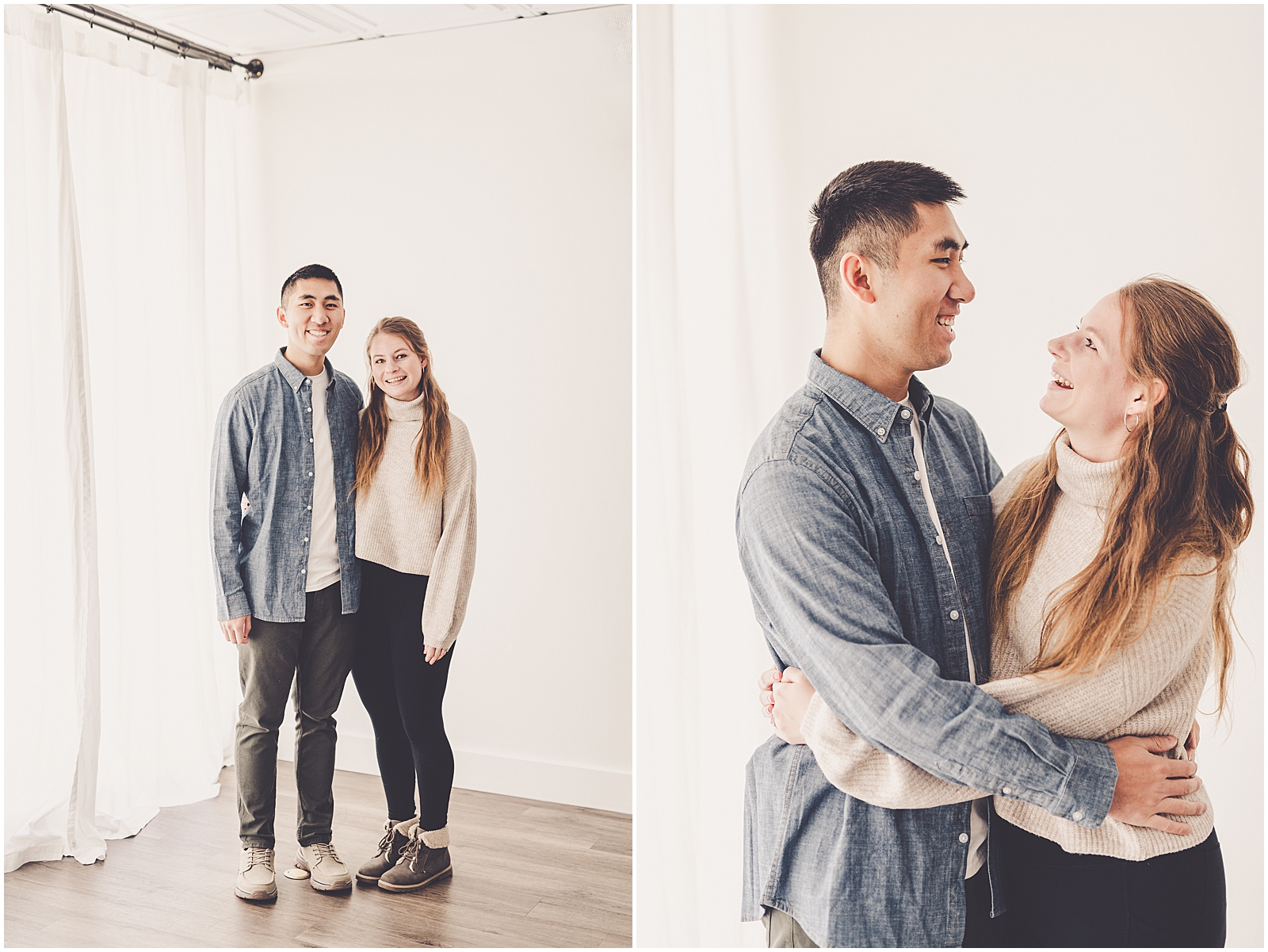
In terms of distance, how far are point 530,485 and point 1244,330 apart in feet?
6.39

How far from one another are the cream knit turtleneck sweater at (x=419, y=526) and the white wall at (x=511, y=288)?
1.83ft

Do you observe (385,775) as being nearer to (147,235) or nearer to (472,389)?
(472,389)

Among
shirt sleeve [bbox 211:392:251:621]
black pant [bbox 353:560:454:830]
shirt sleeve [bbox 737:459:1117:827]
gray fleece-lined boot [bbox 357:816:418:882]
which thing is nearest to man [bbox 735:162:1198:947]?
shirt sleeve [bbox 737:459:1117:827]

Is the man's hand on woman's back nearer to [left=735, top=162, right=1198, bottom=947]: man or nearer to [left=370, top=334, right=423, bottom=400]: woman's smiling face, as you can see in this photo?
[left=735, top=162, right=1198, bottom=947]: man

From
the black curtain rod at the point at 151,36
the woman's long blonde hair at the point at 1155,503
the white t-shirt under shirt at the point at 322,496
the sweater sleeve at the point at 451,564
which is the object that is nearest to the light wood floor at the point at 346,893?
the sweater sleeve at the point at 451,564

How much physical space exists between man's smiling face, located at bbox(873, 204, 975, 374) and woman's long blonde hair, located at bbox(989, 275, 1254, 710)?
0.25 m

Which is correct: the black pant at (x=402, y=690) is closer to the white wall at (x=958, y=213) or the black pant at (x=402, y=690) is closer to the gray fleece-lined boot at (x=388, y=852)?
the gray fleece-lined boot at (x=388, y=852)

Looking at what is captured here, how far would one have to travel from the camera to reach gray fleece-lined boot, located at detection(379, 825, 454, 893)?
7.80ft

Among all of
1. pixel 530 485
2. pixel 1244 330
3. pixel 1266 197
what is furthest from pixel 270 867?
pixel 1266 197

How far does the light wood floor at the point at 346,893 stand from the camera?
2225mm

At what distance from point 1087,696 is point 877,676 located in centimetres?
29

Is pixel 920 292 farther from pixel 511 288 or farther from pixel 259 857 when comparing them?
pixel 259 857

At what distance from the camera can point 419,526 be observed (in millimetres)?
2338

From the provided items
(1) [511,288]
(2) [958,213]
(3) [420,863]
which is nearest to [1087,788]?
(2) [958,213]
